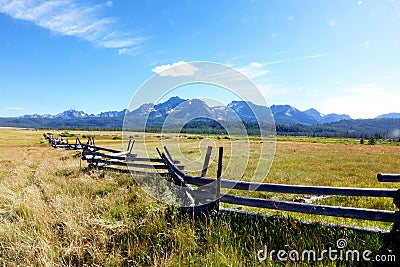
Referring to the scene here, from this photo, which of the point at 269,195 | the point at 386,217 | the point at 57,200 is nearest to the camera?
the point at 386,217

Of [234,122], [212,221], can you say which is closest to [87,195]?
[212,221]

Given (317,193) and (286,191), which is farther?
(286,191)

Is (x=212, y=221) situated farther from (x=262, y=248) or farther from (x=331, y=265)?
(x=331, y=265)

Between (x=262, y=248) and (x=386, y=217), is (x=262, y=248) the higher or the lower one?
the lower one

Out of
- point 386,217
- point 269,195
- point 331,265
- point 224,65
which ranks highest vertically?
point 224,65

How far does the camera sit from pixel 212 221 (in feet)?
18.2

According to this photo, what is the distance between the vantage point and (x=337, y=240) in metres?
4.77

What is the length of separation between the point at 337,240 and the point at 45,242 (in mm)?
5309

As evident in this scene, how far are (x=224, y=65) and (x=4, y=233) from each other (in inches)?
245

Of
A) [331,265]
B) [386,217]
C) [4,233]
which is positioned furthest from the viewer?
[4,233]

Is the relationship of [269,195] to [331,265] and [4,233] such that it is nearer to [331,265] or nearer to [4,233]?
[331,265]

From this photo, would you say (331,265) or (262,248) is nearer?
(331,265)

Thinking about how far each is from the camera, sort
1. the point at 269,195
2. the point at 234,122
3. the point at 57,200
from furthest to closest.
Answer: the point at 269,195 < the point at 234,122 < the point at 57,200

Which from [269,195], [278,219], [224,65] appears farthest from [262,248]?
[269,195]
